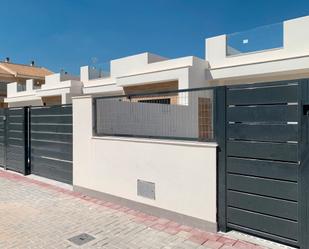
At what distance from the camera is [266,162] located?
369 centimetres

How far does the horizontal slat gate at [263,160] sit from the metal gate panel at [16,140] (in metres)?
6.79

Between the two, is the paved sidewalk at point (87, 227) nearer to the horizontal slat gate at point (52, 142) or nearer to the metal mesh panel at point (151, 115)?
the horizontal slat gate at point (52, 142)

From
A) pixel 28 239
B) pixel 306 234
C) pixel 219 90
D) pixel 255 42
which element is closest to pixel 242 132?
pixel 219 90

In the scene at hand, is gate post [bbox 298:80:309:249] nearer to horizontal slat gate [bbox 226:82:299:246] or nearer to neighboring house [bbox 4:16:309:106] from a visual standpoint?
horizontal slat gate [bbox 226:82:299:246]

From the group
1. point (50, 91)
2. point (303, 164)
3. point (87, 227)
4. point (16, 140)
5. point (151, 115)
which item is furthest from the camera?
point (50, 91)

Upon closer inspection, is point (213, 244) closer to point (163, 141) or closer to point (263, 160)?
point (263, 160)

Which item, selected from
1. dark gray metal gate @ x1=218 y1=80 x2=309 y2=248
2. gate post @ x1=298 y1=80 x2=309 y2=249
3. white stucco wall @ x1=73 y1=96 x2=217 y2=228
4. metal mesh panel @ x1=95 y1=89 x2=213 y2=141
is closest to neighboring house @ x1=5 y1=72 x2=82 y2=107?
white stucco wall @ x1=73 y1=96 x2=217 y2=228

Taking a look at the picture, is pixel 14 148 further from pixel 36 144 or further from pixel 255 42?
pixel 255 42

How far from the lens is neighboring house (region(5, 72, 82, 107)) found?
19.3m

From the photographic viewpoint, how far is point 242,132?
154 inches

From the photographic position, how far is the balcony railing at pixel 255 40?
10703mm

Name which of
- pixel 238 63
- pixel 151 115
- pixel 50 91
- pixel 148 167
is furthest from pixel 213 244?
pixel 50 91

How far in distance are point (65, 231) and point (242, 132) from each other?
316 centimetres

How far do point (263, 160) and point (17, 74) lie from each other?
36.4 metres
